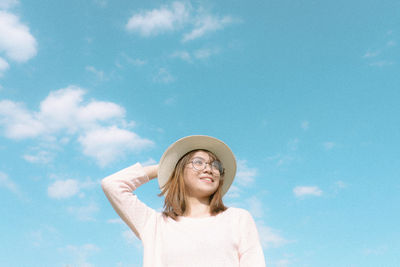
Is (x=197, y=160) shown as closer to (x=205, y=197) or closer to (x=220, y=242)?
(x=205, y=197)

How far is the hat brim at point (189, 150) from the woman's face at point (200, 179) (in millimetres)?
208

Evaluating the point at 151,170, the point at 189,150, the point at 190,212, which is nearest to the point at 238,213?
the point at 190,212

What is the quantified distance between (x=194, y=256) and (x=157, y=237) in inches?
19.9

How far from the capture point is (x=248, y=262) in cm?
410

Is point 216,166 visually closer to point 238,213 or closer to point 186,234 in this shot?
point 238,213

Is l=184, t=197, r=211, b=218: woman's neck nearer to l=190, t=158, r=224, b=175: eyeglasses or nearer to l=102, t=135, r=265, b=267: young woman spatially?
l=102, t=135, r=265, b=267: young woman

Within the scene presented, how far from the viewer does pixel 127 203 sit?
14.9 feet

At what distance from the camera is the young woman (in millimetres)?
4094

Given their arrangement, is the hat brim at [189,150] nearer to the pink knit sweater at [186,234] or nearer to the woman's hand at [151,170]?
the woman's hand at [151,170]

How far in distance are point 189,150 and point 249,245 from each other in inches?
52.5

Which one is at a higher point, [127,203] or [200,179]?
[200,179]

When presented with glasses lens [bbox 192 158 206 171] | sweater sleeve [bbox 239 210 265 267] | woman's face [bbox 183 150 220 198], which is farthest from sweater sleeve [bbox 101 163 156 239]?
sweater sleeve [bbox 239 210 265 267]

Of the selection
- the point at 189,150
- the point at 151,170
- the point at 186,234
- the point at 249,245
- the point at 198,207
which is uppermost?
the point at 189,150

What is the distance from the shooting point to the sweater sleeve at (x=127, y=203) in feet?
14.8
